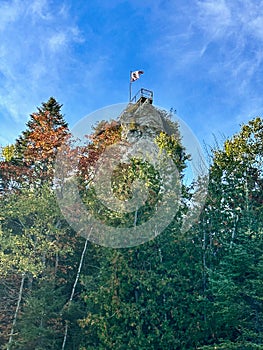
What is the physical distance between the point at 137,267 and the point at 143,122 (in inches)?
233

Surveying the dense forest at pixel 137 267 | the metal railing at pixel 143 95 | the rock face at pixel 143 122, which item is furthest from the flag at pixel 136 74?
the dense forest at pixel 137 267

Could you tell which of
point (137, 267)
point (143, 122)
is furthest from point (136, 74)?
point (137, 267)

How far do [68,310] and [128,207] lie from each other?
10.4ft

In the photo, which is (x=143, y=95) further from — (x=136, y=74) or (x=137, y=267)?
(x=137, y=267)

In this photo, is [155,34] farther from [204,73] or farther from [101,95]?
[101,95]

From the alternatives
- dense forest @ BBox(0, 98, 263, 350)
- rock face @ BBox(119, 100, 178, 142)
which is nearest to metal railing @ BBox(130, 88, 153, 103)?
rock face @ BBox(119, 100, 178, 142)

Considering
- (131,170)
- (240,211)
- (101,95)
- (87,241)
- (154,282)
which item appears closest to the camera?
(154,282)

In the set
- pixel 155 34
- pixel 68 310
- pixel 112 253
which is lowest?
pixel 68 310

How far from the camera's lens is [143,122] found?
43.6ft

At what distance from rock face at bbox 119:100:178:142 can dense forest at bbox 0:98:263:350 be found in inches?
35.8

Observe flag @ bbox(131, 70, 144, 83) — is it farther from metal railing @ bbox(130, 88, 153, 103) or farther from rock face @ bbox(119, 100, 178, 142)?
rock face @ bbox(119, 100, 178, 142)

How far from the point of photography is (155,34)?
10570 mm

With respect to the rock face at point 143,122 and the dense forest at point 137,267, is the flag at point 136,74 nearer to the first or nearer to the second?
the rock face at point 143,122

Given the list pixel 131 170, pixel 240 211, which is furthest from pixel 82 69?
pixel 240 211
